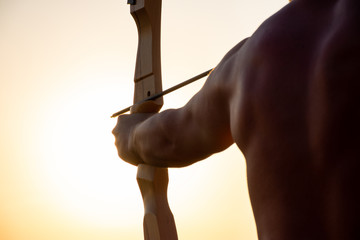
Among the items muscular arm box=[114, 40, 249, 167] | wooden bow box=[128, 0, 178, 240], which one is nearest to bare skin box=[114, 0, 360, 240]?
muscular arm box=[114, 40, 249, 167]

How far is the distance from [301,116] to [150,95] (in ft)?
1.22

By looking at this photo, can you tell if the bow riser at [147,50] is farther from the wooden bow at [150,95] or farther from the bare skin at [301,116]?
the bare skin at [301,116]

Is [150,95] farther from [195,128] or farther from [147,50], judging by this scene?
[195,128]

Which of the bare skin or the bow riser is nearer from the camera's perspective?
the bare skin

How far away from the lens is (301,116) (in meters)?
0.38

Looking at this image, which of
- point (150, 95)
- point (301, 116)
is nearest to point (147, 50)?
point (150, 95)

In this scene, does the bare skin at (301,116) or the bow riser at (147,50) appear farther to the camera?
the bow riser at (147,50)

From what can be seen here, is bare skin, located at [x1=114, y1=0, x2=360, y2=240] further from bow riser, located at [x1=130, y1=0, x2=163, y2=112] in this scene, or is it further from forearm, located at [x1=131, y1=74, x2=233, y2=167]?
bow riser, located at [x1=130, y1=0, x2=163, y2=112]

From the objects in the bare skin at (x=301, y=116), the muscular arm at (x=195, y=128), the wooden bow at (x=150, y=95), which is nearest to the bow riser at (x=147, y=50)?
the wooden bow at (x=150, y=95)

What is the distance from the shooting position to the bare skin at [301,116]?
14.0 inches

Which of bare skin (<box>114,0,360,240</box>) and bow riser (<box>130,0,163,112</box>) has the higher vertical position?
bow riser (<box>130,0,163,112</box>)

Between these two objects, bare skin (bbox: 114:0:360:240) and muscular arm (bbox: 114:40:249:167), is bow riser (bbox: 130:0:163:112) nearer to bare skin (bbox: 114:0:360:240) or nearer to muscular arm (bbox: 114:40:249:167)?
muscular arm (bbox: 114:40:249:167)

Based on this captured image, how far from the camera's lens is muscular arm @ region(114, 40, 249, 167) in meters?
0.44

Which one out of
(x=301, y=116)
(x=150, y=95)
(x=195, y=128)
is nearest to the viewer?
(x=301, y=116)
